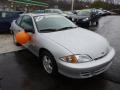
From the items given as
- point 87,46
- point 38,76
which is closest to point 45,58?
point 38,76

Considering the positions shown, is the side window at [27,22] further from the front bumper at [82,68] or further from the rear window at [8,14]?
the rear window at [8,14]

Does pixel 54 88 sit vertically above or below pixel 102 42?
below

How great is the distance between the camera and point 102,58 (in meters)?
4.33

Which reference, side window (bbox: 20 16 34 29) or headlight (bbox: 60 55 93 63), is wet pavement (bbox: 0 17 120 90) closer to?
headlight (bbox: 60 55 93 63)

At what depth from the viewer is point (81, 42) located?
454 centimetres

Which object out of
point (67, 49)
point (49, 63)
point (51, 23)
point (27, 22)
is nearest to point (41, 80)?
point (49, 63)

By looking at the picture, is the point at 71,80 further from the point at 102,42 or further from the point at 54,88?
the point at 102,42

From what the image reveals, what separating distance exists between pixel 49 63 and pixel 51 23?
1.45 m

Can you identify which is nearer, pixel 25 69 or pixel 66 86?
pixel 66 86

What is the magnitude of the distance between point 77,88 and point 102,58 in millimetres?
894

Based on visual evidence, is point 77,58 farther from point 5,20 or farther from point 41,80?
point 5,20

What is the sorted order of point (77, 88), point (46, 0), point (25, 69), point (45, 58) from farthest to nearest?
1. point (46, 0)
2. point (25, 69)
3. point (45, 58)
4. point (77, 88)

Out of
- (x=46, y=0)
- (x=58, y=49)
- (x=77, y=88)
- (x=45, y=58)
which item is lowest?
(x=77, y=88)

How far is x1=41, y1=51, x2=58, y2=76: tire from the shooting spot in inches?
178
